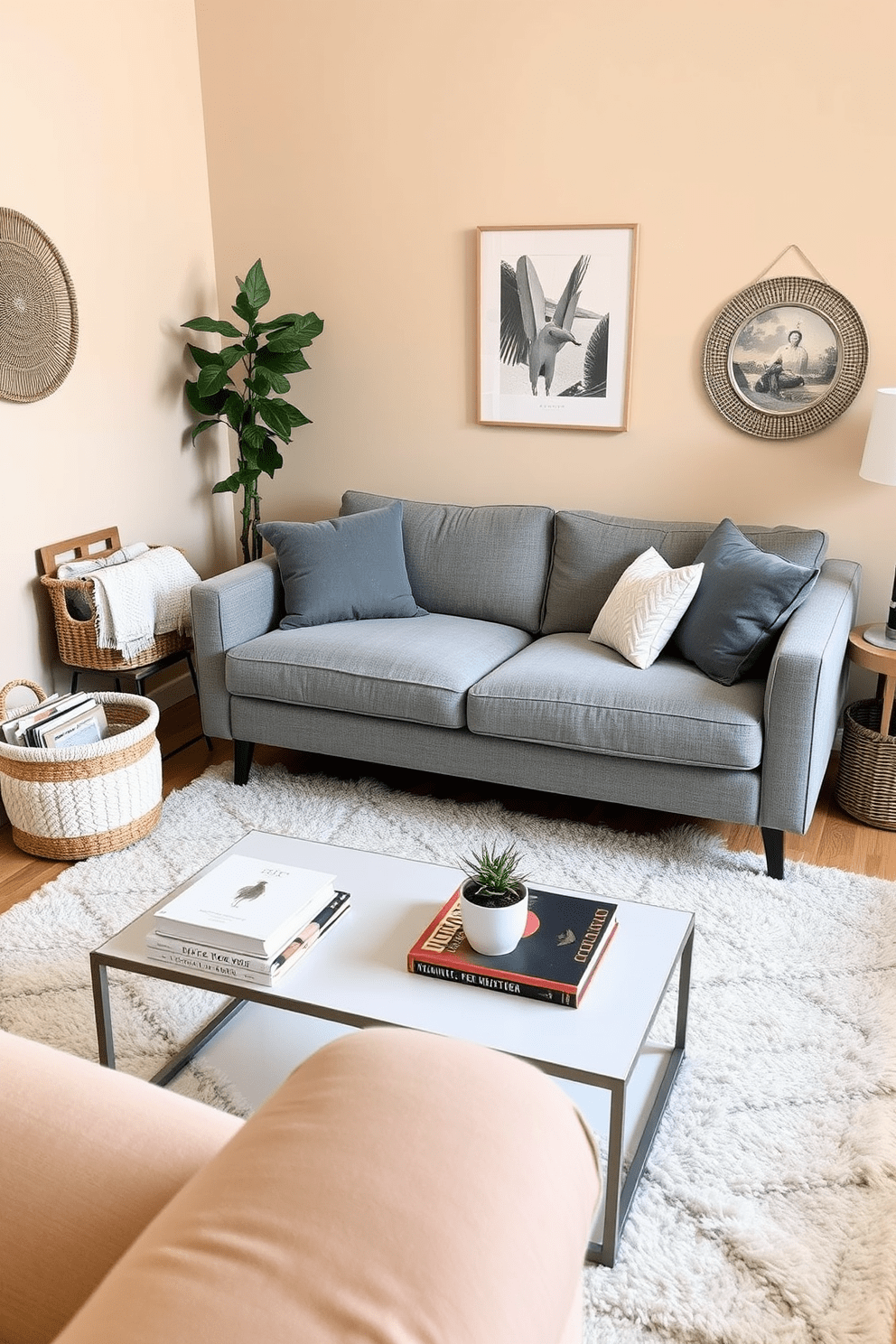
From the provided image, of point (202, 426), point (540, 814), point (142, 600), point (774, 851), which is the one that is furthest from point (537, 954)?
point (202, 426)

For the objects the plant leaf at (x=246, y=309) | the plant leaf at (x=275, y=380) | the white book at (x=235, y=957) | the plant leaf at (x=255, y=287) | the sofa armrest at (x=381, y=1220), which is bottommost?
the white book at (x=235, y=957)

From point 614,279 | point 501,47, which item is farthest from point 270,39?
point 614,279

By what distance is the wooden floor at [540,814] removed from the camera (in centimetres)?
303

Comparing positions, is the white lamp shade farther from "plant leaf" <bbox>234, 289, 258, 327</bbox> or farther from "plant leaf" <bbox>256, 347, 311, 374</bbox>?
"plant leaf" <bbox>234, 289, 258, 327</bbox>

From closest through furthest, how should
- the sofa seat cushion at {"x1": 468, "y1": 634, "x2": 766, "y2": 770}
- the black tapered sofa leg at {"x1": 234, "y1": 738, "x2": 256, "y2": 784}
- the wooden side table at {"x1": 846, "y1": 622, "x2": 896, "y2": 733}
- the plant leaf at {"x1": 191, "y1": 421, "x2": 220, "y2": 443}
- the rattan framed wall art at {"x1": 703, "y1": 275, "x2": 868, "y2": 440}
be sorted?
the sofa seat cushion at {"x1": 468, "y1": 634, "x2": 766, "y2": 770}
the wooden side table at {"x1": 846, "y1": 622, "x2": 896, "y2": 733}
the rattan framed wall art at {"x1": 703, "y1": 275, "x2": 868, "y2": 440}
the black tapered sofa leg at {"x1": 234, "y1": 738, "x2": 256, "y2": 784}
the plant leaf at {"x1": 191, "y1": 421, "x2": 220, "y2": 443}

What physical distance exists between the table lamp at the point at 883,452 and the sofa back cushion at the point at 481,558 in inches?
36.8

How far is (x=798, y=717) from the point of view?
2771 millimetres

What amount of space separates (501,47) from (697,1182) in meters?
3.43

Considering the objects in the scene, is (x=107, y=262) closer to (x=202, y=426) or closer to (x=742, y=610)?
(x=202, y=426)

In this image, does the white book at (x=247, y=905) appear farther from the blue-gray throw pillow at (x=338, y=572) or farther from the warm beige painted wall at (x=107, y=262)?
the warm beige painted wall at (x=107, y=262)

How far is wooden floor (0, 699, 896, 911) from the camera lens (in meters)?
3.03

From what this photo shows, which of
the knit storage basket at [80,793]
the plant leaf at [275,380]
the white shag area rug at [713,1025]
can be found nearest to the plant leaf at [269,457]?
the plant leaf at [275,380]

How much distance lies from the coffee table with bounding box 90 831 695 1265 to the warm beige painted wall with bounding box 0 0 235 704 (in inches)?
69.8

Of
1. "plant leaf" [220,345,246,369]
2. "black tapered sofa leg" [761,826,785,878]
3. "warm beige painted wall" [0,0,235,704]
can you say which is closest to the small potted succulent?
"black tapered sofa leg" [761,826,785,878]
